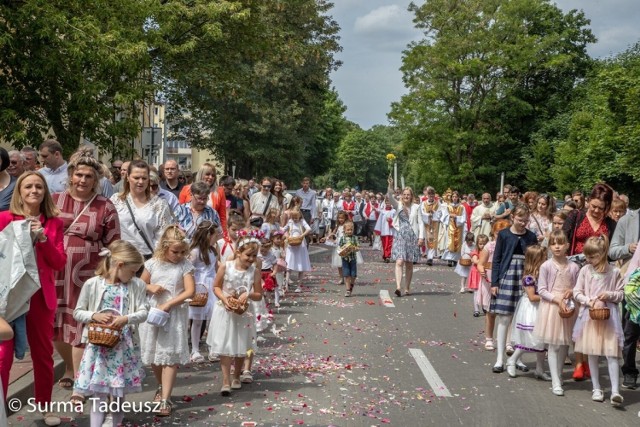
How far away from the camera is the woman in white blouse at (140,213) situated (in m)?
8.93

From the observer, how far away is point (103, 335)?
646cm

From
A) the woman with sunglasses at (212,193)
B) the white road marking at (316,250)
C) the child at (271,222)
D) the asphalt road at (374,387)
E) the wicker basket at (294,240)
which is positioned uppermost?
the woman with sunglasses at (212,193)

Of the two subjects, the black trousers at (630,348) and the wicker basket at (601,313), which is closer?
the wicker basket at (601,313)

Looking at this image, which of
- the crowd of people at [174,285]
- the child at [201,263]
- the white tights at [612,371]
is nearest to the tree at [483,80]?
the crowd of people at [174,285]

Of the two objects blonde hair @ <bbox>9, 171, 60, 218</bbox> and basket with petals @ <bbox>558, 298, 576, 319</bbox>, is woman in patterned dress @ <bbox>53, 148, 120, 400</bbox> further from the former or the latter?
basket with petals @ <bbox>558, 298, 576, 319</bbox>

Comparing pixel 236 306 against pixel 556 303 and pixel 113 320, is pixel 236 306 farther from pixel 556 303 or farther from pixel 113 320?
pixel 556 303

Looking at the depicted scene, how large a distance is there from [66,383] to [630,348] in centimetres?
555

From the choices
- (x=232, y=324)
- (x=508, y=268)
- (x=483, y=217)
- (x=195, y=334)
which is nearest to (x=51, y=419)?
(x=232, y=324)

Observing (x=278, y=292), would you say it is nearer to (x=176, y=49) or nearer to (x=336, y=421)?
(x=336, y=421)

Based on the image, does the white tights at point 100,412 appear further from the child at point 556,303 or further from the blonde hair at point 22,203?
the child at point 556,303

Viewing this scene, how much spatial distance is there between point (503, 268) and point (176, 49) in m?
16.9

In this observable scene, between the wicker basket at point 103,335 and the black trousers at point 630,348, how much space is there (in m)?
5.35

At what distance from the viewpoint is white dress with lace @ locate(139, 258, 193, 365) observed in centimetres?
753

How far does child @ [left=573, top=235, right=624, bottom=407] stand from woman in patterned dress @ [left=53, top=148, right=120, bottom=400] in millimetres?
4291
